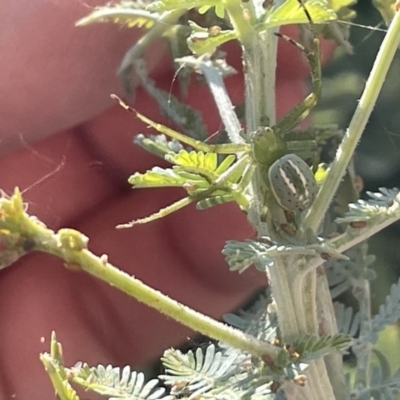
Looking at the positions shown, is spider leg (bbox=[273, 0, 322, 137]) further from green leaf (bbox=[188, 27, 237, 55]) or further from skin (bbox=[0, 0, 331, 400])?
skin (bbox=[0, 0, 331, 400])

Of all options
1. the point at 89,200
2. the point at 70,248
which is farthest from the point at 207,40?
the point at 89,200

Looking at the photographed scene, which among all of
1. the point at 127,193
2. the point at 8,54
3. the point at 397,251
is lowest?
the point at 397,251

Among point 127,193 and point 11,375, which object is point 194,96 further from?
point 11,375

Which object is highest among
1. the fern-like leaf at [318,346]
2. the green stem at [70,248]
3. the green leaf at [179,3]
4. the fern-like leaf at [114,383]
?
the green leaf at [179,3]

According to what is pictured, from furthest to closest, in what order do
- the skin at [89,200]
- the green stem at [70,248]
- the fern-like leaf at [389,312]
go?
the skin at [89,200]
the fern-like leaf at [389,312]
the green stem at [70,248]

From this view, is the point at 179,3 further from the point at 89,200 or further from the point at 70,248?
the point at 89,200

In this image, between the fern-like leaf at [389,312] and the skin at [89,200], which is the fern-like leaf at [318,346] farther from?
the skin at [89,200]

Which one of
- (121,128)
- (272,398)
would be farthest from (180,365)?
(121,128)

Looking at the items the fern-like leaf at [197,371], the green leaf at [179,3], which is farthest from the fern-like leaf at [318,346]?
the green leaf at [179,3]
